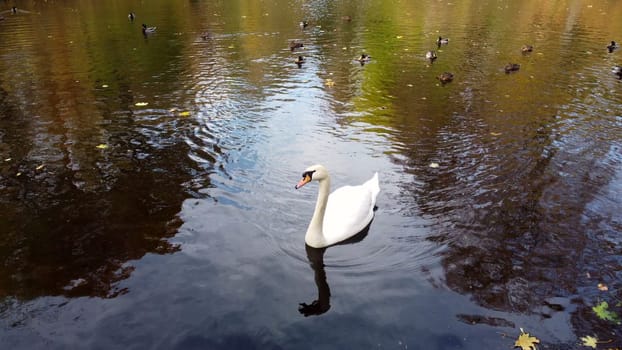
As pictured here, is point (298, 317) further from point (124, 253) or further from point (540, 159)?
point (540, 159)

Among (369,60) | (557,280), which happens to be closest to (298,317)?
(557,280)

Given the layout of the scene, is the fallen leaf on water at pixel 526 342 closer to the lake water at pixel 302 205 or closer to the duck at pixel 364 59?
the lake water at pixel 302 205

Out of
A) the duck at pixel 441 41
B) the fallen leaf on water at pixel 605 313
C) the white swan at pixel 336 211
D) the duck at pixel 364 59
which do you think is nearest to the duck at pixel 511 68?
the duck at pixel 364 59

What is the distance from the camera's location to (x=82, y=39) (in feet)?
68.5

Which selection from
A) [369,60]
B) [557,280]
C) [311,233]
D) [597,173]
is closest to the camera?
[557,280]

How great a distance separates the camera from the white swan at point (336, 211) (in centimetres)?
558

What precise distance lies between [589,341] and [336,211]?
10.5ft

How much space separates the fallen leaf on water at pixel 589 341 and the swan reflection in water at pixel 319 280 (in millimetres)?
2577

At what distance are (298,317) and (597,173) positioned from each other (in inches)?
235

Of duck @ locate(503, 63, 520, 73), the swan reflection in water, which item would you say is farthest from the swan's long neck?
duck @ locate(503, 63, 520, 73)

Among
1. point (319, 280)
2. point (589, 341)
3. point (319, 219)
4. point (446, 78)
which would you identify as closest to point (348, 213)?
point (319, 219)

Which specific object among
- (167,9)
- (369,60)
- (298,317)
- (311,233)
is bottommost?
(298,317)

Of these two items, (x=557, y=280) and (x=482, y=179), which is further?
(x=482, y=179)

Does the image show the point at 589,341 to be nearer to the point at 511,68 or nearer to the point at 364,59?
the point at 511,68
